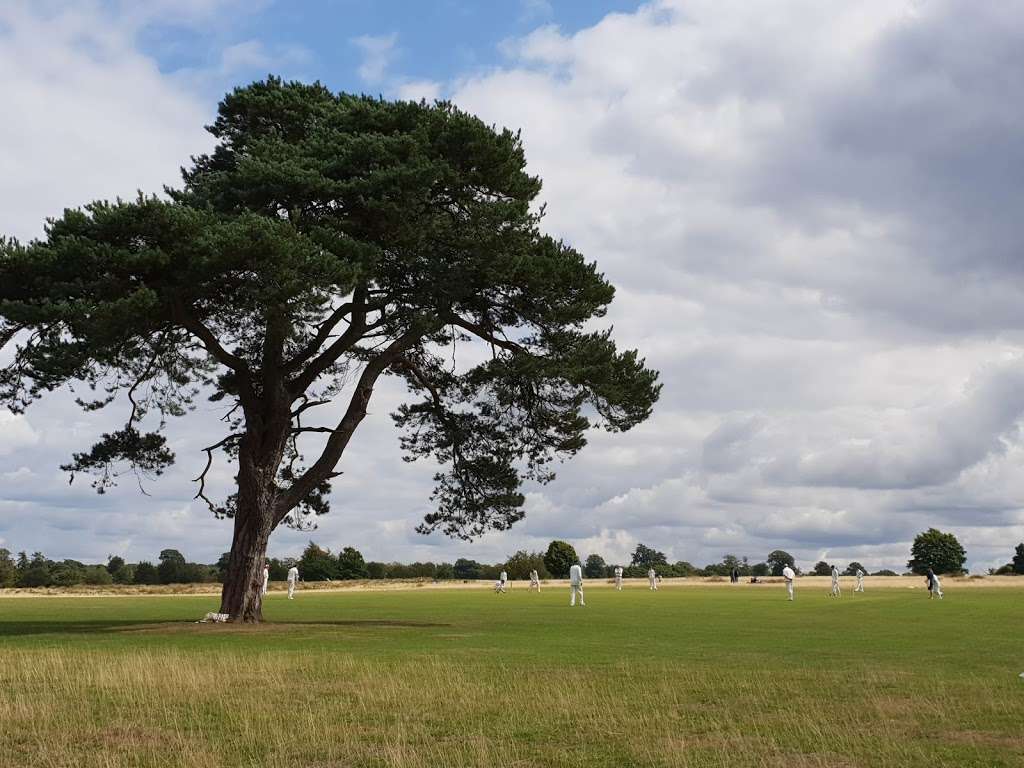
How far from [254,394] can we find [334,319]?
11.1 feet

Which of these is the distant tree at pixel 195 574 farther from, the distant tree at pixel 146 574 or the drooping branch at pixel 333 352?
the drooping branch at pixel 333 352

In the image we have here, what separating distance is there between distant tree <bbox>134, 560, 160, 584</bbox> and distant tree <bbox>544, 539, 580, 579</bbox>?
41.9m

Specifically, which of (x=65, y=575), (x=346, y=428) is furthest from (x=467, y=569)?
(x=346, y=428)

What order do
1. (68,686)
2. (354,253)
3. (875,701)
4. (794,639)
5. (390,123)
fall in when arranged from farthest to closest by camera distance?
(390,123) → (354,253) → (794,639) → (68,686) → (875,701)

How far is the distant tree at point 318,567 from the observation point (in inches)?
4525

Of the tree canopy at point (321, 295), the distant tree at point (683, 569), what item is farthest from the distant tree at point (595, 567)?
the tree canopy at point (321, 295)

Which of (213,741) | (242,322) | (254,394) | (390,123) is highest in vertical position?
(390,123)

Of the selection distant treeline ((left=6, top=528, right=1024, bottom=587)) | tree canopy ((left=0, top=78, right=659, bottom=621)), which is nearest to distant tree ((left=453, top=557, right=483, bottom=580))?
distant treeline ((left=6, top=528, right=1024, bottom=587))

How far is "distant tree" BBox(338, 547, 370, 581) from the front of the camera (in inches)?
4619

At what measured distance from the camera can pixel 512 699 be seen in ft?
49.0

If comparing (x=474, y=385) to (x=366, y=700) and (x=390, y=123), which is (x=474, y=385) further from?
(x=366, y=700)

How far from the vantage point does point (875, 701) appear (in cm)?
1488

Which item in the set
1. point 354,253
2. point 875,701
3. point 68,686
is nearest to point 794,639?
point 875,701

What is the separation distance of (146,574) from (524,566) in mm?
39053
